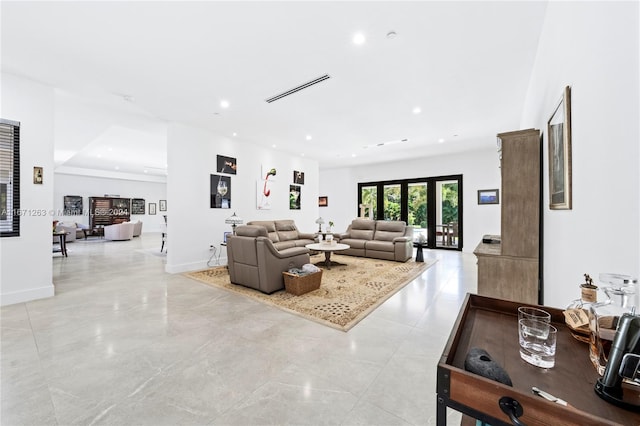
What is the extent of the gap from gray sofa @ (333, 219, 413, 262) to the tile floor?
2.60 m

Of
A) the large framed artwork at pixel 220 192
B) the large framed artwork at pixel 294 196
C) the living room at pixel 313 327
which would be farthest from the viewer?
the large framed artwork at pixel 294 196

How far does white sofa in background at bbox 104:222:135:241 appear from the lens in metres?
10.5

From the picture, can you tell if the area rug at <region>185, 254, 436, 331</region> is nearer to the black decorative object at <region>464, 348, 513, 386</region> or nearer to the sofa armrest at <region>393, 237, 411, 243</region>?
the sofa armrest at <region>393, 237, 411, 243</region>

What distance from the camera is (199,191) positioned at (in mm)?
5754

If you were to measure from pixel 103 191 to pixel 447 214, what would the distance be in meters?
14.7

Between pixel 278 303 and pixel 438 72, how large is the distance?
368 centimetres

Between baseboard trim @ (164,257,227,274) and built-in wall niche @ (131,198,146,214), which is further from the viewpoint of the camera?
built-in wall niche @ (131,198,146,214)

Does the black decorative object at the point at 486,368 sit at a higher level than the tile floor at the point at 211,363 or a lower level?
higher

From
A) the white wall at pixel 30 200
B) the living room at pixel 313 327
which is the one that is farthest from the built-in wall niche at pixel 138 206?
the white wall at pixel 30 200

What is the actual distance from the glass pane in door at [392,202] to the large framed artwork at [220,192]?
5913 millimetres

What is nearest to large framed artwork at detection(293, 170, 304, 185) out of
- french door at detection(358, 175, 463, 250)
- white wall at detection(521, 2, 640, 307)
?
french door at detection(358, 175, 463, 250)

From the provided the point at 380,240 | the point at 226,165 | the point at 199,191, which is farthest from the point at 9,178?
the point at 380,240

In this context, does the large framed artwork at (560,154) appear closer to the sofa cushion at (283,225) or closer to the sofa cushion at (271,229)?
the sofa cushion at (271,229)

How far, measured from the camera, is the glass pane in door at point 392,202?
9602 millimetres
